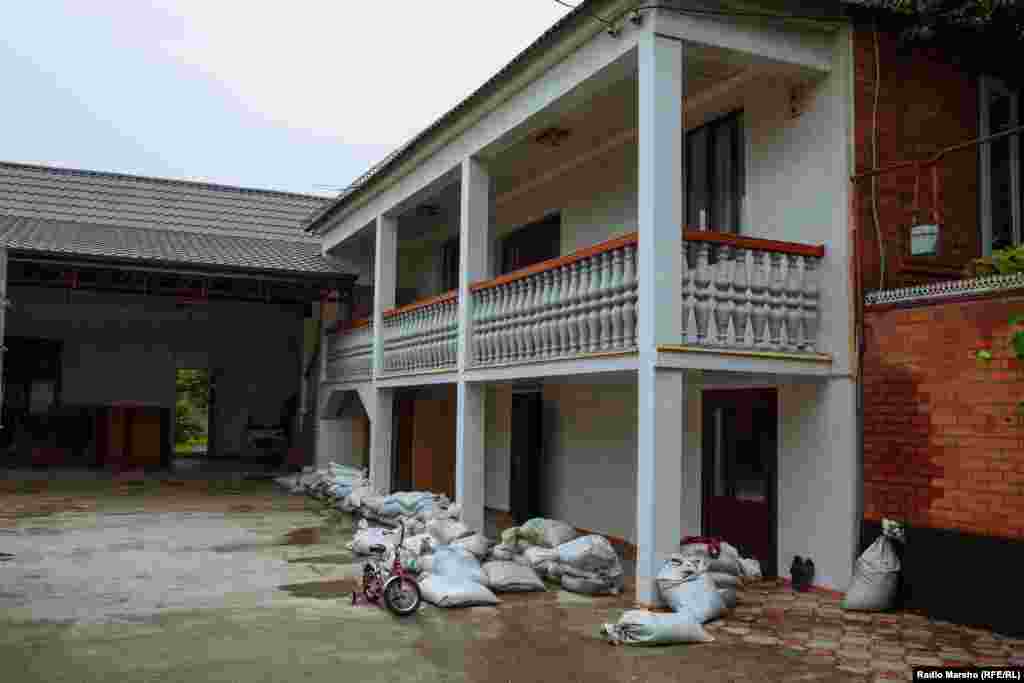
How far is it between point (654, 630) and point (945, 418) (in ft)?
9.03

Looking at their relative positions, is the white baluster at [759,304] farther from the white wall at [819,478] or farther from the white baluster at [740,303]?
the white wall at [819,478]

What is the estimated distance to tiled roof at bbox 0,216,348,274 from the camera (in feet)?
49.4

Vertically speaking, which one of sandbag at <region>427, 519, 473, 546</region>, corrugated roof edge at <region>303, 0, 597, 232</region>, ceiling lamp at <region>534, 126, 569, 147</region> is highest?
corrugated roof edge at <region>303, 0, 597, 232</region>

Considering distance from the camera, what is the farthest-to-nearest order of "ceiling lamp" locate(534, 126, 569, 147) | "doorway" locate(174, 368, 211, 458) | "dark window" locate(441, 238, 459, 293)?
"doorway" locate(174, 368, 211, 458), "dark window" locate(441, 238, 459, 293), "ceiling lamp" locate(534, 126, 569, 147)

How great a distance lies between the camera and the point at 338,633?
632 centimetres

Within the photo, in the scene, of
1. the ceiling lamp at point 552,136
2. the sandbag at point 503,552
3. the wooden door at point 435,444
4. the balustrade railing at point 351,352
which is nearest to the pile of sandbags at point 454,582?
the sandbag at point 503,552

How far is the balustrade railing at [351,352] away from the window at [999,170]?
877cm

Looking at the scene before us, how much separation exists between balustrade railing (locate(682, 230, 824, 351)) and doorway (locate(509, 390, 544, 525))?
5.39 metres

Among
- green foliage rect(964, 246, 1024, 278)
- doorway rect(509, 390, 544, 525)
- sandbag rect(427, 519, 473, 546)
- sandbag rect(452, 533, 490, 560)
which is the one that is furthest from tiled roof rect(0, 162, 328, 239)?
green foliage rect(964, 246, 1024, 278)

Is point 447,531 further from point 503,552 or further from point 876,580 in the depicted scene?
point 876,580

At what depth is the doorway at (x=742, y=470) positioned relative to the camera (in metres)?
8.28

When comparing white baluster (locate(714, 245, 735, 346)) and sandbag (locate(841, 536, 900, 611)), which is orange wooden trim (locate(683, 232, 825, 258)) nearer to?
white baluster (locate(714, 245, 735, 346))

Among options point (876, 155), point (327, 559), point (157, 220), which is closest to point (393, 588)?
point (327, 559)

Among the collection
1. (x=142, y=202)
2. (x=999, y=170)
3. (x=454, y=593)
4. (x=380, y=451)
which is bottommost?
(x=454, y=593)
